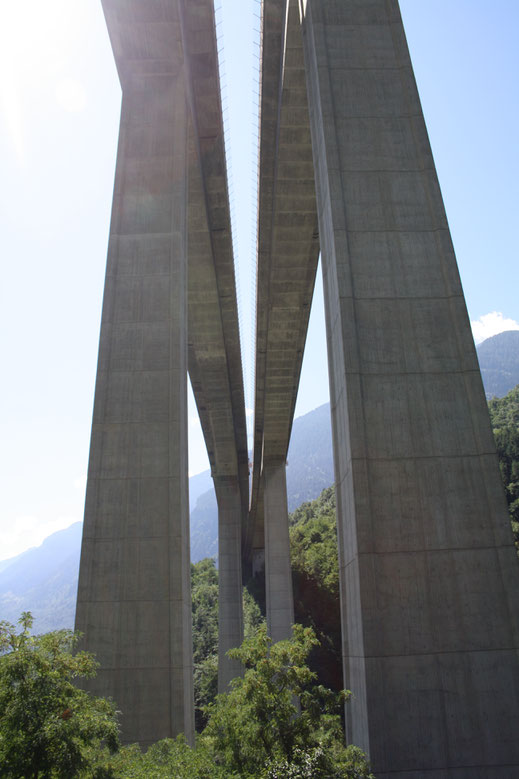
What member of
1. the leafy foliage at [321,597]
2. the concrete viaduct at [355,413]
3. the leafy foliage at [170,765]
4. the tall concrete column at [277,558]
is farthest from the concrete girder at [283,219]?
the leafy foliage at [321,597]

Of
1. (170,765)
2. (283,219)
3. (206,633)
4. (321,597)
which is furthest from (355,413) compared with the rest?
(206,633)

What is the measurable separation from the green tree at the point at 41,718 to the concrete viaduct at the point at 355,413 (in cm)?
447

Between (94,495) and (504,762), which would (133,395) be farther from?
(504,762)

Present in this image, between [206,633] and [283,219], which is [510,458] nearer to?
[283,219]

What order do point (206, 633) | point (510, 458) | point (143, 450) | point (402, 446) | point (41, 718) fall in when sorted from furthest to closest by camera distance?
point (206, 633) < point (510, 458) < point (143, 450) < point (402, 446) < point (41, 718)

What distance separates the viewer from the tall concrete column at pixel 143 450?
12891mm

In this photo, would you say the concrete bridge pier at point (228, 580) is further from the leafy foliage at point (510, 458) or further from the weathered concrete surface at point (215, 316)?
the leafy foliage at point (510, 458)

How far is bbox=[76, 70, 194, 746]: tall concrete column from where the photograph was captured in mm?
12891

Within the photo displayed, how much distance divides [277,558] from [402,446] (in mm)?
36497

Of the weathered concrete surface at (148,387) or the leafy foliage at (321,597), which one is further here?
the leafy foliage at (321,597)

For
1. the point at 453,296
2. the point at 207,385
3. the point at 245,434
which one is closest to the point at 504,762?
the point at 453,296

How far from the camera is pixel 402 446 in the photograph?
11.0 meters

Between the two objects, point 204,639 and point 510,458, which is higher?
point 510,458

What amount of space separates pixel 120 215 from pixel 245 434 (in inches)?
1252
